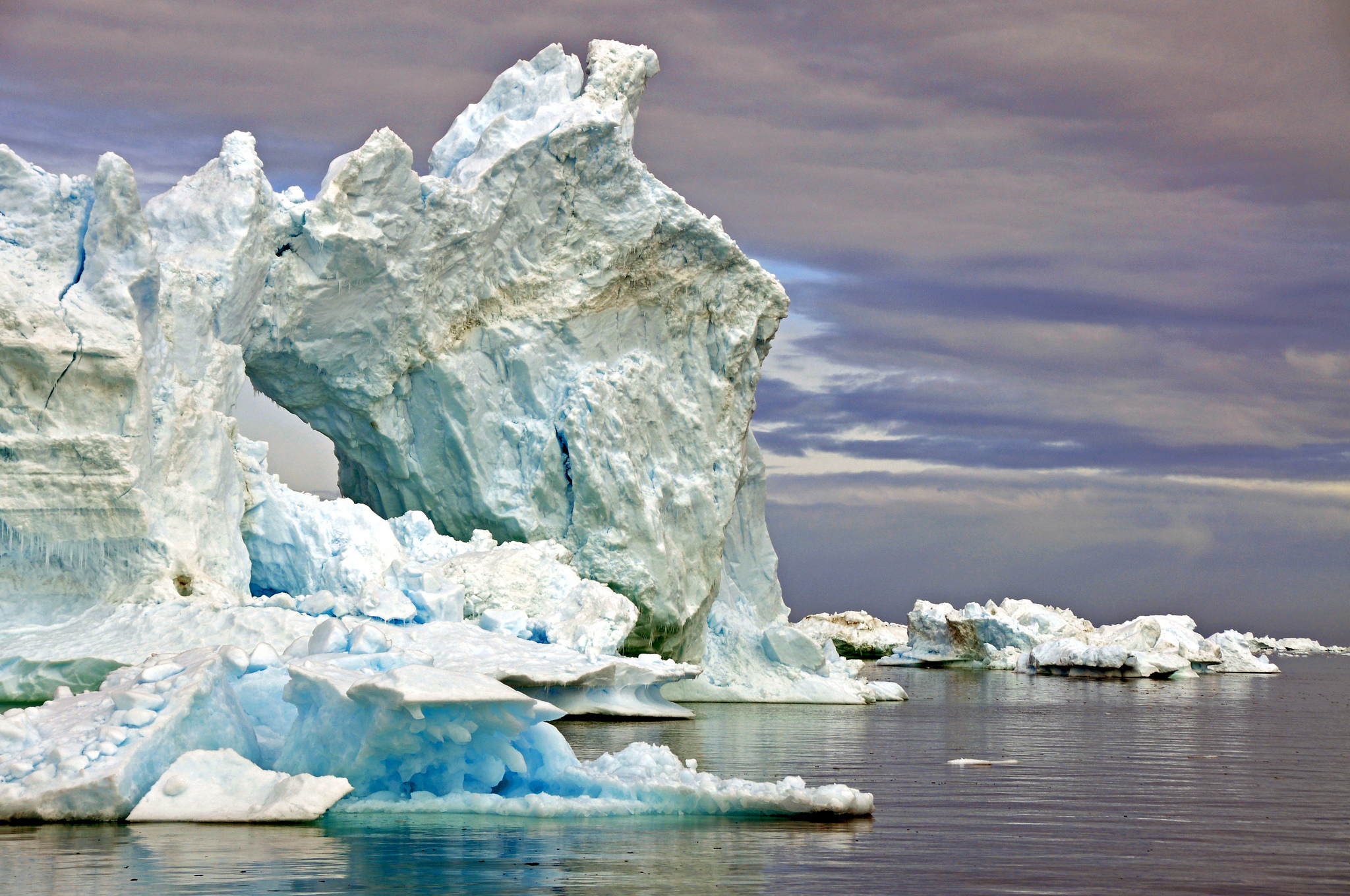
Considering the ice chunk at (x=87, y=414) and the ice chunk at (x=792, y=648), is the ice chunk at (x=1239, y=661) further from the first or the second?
the ice chunk at (x=87, y=414)

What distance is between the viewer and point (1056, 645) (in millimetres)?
53594

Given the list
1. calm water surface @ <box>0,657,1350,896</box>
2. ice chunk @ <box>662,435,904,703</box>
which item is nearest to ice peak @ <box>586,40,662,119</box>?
ice chunk @ <box>662,435,904,703</box>

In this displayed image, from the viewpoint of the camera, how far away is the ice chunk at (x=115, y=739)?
31.9ft

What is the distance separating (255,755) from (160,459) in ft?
35.1

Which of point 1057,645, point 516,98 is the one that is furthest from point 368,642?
point 1057,645

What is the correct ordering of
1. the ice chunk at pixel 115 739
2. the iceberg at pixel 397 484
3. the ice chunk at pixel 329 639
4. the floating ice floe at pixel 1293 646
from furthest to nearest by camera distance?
the floating ice floe at pixel 1293 646
the ice chunk at pixel 329 639
the iceberg at pixel 397 484
the ice chunk at pixel 115 739

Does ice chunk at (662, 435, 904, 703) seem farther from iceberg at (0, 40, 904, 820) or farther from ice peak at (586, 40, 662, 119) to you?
ice peak at (586, 40, 662, 119)

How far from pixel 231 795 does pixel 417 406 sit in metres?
18.0

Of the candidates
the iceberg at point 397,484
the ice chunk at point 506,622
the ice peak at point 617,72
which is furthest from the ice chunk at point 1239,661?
the ice chunk at point 506,622

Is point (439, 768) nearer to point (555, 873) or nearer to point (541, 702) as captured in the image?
point (541, 702)

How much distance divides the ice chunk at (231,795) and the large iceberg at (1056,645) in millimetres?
45503

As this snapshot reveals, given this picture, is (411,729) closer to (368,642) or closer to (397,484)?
(368,642)

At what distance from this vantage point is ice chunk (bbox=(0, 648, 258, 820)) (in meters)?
9.73

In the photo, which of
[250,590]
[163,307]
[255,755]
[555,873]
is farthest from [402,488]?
[555,873]
